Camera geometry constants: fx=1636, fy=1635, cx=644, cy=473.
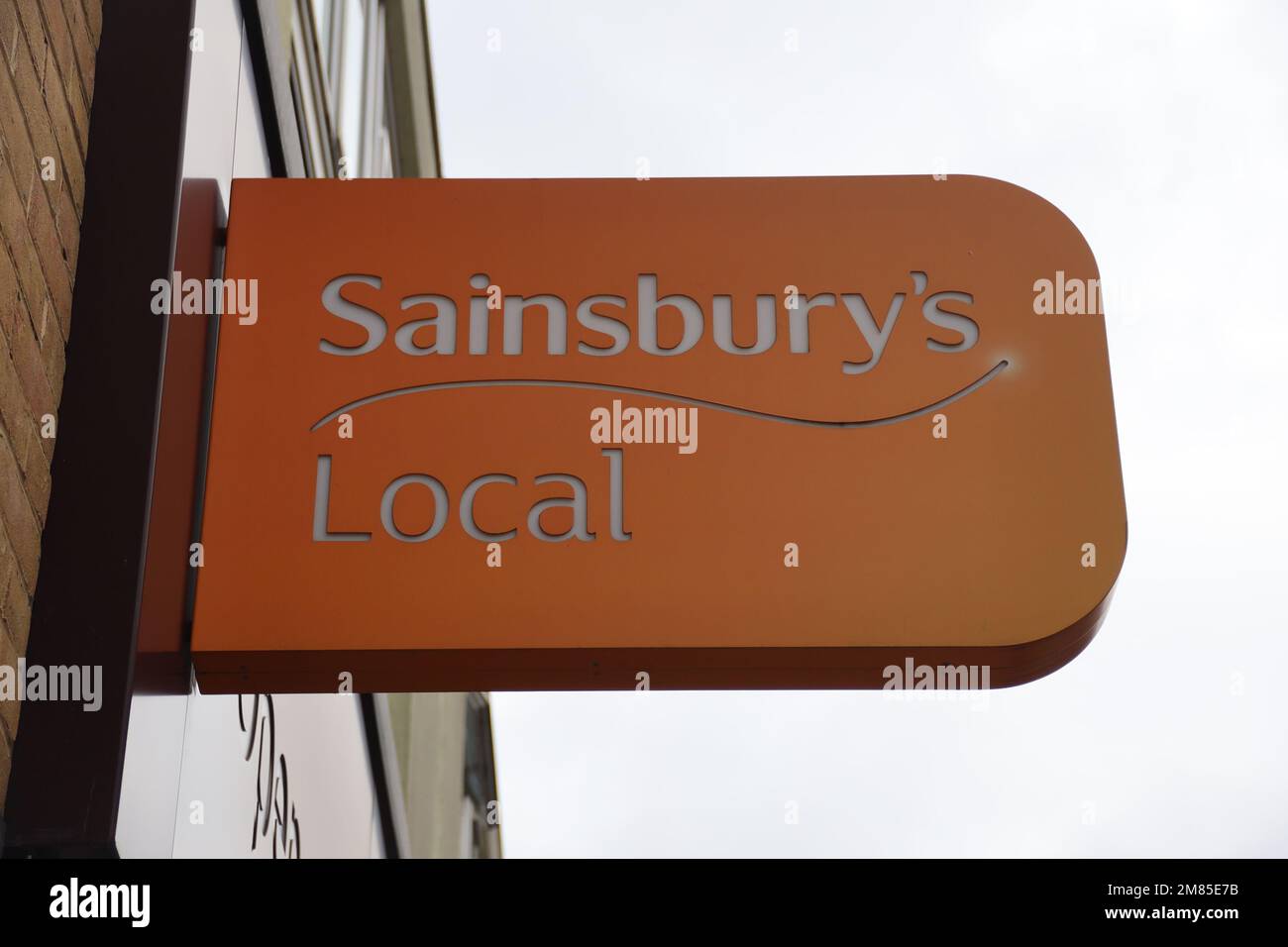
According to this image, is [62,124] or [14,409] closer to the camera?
Result: [14,409]

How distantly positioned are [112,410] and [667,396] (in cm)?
107

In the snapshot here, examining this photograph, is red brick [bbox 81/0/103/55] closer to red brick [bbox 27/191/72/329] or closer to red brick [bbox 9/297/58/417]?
red brick [bbox 27/191/72/329]

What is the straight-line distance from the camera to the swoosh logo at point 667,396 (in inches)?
126

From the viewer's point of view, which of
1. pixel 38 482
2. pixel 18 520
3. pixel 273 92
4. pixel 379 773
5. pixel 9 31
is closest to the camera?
pixel 9 31

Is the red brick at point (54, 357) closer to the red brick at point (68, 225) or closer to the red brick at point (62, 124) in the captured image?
the red brick at point (68, 225)

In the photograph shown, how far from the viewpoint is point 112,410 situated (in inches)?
124

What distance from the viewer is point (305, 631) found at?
2963mm

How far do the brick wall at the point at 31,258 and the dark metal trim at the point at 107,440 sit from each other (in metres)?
0.04

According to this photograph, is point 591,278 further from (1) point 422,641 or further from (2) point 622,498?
(1) point 422,641

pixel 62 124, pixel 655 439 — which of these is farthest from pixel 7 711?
pixel 655 439

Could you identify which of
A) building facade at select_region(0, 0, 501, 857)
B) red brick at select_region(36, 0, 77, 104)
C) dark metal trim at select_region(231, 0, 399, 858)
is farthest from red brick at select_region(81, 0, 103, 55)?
dark metal trim at select_region(231, 0, 399, 858)

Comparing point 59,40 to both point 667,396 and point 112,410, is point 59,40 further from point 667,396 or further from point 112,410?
point 667,396

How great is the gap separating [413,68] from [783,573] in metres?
6.80
